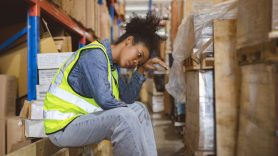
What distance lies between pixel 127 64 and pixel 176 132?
3292 millimetres

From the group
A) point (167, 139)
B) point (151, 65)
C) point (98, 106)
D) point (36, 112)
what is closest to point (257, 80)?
point (151, 65)

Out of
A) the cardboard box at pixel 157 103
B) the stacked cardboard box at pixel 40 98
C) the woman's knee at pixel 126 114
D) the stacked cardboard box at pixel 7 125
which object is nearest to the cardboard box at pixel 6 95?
the stacked cardboard box at pixel 7 125

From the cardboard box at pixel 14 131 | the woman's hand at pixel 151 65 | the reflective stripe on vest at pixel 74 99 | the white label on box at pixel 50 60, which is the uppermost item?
the white label on box at pixel 50 60

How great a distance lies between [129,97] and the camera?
2488 mm

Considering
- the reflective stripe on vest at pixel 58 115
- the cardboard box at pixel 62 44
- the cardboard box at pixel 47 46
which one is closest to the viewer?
the reflective stripe on vest at pixel 58 115

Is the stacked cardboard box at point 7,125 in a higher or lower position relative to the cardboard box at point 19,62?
lower

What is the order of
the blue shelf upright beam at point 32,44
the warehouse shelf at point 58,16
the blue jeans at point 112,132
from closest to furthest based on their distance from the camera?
the blue jeans at point 112,132 → the blue shelf upright beam at point 32,44 → the warehouse shelf at point 58,16

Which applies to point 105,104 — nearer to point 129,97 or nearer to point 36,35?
point 129,97

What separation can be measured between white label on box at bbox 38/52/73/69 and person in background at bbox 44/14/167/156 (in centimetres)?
81

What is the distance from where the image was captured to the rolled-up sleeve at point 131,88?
249cm

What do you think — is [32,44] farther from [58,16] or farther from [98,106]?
[98,106]

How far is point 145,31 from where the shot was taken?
2.24 meters

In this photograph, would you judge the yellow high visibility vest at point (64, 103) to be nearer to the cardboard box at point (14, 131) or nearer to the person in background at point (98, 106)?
the person in background at point (98, 106)

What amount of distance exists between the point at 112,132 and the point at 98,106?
27cm
